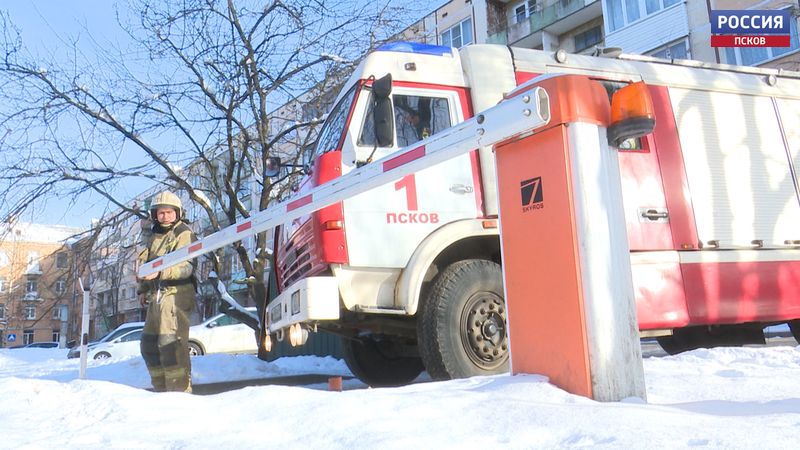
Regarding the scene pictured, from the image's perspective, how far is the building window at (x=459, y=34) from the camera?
31.6m

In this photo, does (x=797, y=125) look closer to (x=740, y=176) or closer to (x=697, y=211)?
(x=740, y=176)

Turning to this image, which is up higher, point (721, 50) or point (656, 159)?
point (721, 50)

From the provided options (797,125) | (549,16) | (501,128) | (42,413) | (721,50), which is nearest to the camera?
(501,128)

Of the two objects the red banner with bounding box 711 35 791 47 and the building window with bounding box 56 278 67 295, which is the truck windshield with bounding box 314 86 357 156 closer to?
the building window with bounding box 56 278 67 295

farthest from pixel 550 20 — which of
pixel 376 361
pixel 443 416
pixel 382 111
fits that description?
pixel 443 416

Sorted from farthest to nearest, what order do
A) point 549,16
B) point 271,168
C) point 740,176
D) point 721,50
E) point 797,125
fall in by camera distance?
point 549,16
point 721,50
point 271,168
point 797,125
point 740,176

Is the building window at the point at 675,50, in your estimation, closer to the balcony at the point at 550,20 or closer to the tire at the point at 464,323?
the balcony at the point at 550,20

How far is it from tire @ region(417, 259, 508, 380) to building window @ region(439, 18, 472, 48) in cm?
2808

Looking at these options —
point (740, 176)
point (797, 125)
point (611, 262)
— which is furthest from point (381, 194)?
point (797, 125)

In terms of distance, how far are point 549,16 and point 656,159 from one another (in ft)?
80.2

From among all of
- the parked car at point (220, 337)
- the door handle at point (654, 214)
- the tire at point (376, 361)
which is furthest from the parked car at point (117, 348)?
the door handle at point (654, 214)

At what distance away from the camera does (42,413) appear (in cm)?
391

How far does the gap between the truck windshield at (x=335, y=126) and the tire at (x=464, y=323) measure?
155 cm

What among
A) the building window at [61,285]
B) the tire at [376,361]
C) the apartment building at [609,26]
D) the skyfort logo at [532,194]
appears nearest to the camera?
the skyfort logo at [532,194]
